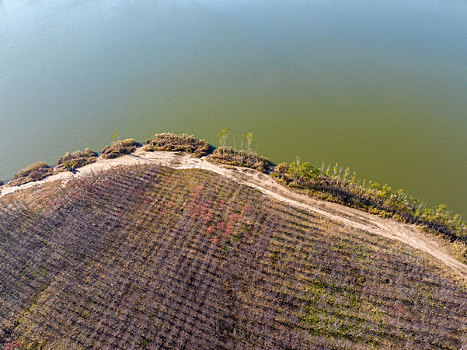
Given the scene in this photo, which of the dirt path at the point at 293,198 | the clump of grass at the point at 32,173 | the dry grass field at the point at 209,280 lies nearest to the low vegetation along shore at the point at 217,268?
the dry grass field at the point at 209,280

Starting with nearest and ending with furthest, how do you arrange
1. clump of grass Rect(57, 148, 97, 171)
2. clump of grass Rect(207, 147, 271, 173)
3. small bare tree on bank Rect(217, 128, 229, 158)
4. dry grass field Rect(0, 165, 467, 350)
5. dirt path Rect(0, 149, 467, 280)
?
dry grass field Rect(0, 165, 467, 350), dirt path Rect(0, 149, 467, 280), clump of grass Rect(207, 147, 271, 173), clump of grass Rect(57, 148, 97, 171), small bare tree on bank Rect(217, 128, 229, 158)

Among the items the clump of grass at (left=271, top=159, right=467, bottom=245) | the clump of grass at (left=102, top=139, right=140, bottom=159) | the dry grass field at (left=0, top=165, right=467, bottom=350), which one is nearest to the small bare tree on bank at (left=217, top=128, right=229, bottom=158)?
the clump of grass at (left=271, top=159, right=467, bottom=245)

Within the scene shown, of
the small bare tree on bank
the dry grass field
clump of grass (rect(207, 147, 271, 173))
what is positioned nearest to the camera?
the dry grass field

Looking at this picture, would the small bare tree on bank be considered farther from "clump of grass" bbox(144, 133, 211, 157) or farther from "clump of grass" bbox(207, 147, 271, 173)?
"clump of grass" bbox(144, 133, 211, 157)

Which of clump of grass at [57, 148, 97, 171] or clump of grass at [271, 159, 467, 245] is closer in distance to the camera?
clump of grass at [271, 159, 467, 245]

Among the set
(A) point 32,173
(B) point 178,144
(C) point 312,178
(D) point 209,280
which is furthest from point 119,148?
(C) point 312,178

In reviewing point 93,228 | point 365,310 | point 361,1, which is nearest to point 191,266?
point 93,228

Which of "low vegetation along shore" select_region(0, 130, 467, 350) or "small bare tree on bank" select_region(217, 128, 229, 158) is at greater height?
"small bare tree on bank" select_region(217, 128, 229, 158)

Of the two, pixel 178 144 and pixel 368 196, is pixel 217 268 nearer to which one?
pixel 368 196
